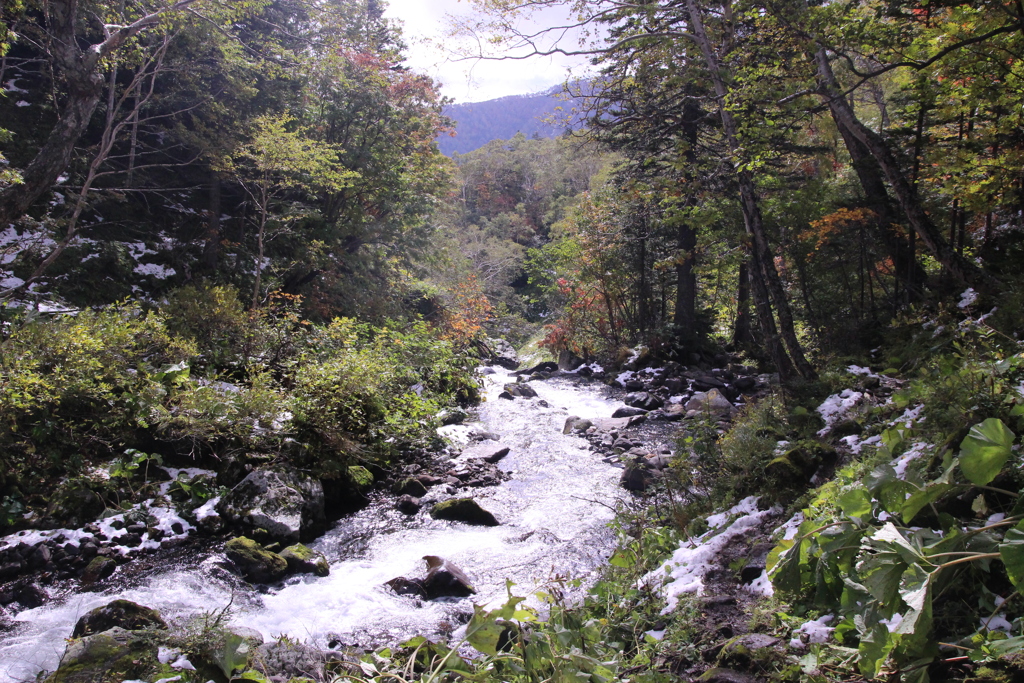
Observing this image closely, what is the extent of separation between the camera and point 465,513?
6668 mm

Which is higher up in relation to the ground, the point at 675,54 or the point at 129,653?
the point at 675,54

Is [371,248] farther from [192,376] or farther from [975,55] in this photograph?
[975,55]

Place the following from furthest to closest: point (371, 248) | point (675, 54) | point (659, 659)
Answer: point (371, 248), point (675, 54), point (659, 659)

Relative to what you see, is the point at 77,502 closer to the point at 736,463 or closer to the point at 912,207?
the point at 736,463

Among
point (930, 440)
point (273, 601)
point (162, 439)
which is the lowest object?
point (273, 601)

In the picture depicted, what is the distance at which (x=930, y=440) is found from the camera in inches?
132

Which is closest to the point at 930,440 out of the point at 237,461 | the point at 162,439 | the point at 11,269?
the point at 237,461

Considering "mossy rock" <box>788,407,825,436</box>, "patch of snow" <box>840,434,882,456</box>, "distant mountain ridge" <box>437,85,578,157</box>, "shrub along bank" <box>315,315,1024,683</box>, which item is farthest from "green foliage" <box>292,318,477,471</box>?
"distant mountain ridge" <box>437,85,578,157</box>

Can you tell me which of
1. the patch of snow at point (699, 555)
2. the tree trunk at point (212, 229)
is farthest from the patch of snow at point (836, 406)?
the tree trunk at point (212, 229)

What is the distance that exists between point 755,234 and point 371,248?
14.1 meters

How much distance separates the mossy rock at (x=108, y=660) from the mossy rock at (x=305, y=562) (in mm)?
1954

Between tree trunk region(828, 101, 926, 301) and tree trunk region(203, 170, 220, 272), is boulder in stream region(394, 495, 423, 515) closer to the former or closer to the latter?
tree trunk region(828, 101, 926, 301)

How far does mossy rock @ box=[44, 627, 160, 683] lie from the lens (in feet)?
9.97

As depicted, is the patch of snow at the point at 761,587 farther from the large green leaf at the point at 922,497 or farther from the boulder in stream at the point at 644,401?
the boulder in stream at the point at 644,401
